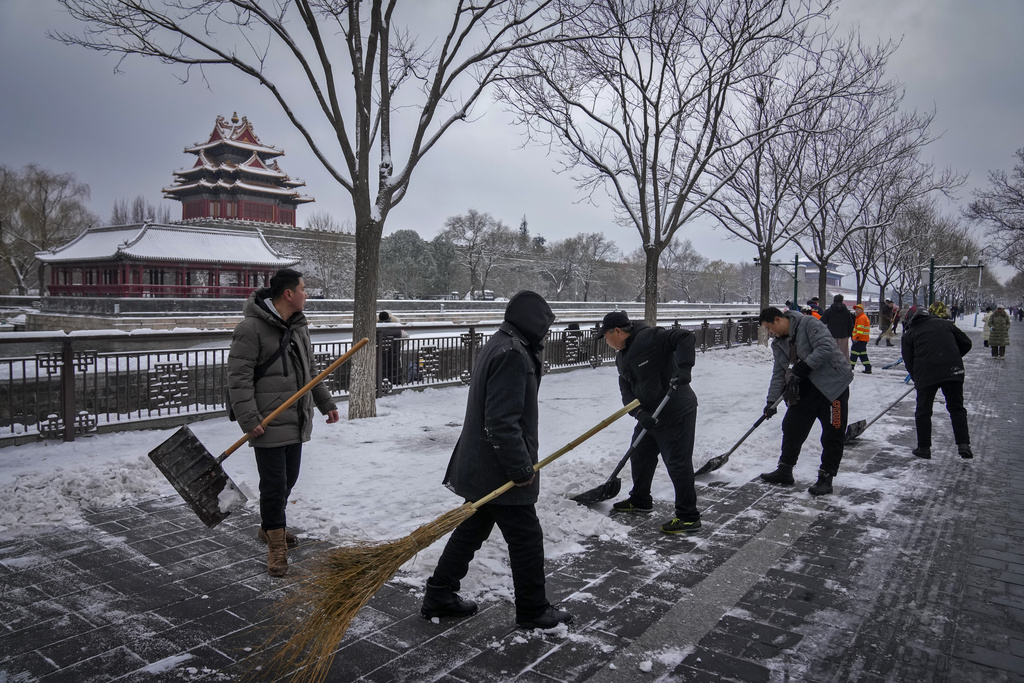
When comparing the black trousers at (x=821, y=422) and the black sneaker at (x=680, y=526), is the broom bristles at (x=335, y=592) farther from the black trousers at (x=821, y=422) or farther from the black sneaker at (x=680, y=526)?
the black trousers at (x=821, y=422)

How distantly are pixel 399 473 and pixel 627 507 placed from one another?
2.29m

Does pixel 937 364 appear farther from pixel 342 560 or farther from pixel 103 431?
pixel 103 431

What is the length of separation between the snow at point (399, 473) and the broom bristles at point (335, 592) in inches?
29.1

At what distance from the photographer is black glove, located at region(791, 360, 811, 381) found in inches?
222

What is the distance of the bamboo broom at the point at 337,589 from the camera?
2.76 m

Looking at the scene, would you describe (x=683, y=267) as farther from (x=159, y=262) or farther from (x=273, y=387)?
(x=273, y=387)

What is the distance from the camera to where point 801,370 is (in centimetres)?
567

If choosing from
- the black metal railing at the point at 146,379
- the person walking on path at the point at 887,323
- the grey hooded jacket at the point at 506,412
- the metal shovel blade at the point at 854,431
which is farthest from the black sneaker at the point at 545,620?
the person walking on path at the point at 887,323

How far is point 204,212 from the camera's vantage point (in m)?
53.3

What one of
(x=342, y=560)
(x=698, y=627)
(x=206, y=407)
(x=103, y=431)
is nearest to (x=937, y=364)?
(x=698, y=627)

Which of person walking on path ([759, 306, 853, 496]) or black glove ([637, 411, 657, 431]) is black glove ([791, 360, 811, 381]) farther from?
black glove ([637, 411, 657, 431])

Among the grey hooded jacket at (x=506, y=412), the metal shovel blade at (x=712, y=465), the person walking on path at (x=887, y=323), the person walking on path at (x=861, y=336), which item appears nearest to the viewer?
the grey hooded jacket at (x=506, y=412)

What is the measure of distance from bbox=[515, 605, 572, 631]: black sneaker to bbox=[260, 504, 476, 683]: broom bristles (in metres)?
0.61

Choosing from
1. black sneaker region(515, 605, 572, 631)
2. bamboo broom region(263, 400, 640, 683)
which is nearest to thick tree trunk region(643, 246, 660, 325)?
black sneaker region(515, 605, 572, 631)
